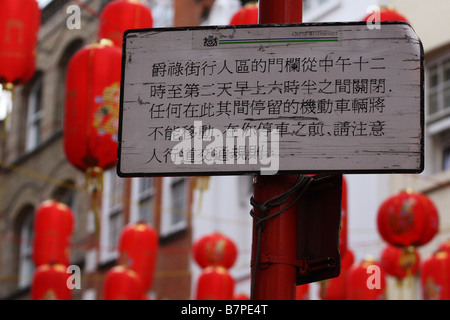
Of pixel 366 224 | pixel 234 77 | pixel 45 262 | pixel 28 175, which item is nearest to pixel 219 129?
pixel 234 77

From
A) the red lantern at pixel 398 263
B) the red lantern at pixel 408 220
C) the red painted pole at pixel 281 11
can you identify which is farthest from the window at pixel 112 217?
the red painted pole at pixel 281 11

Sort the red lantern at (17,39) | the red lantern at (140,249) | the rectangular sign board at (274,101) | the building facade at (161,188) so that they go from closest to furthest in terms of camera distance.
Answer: the rectangular sign board at (274,101) → the red lantern at (17,39) → the red lantern at (140,249) → the building facade at (161,188)

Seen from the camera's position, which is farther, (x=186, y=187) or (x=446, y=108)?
(x=186, y=187)

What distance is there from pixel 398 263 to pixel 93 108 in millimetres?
4832

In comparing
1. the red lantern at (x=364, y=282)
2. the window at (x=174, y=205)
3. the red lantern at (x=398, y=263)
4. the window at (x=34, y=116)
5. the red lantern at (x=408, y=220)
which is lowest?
the red lantern at (x=364, y=282)

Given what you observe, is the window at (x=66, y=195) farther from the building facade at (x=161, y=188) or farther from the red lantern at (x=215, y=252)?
the red lantern at (x=215, y=252)

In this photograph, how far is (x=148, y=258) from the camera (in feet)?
48.5

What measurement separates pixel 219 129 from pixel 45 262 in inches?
440

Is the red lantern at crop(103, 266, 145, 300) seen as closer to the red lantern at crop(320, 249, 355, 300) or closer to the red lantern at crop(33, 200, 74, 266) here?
the red lantern at crop(33, 200, 74, 266)

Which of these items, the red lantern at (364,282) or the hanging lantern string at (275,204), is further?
the red lantern at (364,282)

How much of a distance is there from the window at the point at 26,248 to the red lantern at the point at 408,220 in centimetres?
1429

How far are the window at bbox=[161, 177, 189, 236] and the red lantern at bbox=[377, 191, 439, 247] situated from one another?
950 centimetres

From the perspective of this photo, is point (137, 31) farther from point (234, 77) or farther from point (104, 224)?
point (104, 224)

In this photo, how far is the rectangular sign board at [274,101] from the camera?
368cm
